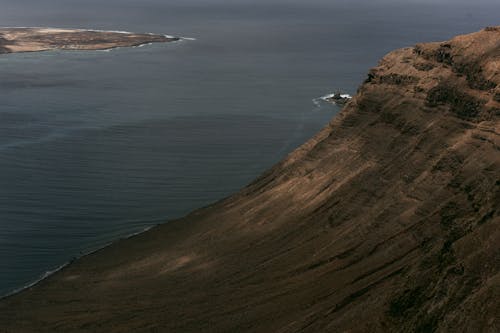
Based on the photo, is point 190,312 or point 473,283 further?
point 190,312

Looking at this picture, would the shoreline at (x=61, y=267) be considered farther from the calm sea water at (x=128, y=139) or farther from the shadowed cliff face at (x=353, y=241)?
the shadowed cliff face at (x=353, y=241)

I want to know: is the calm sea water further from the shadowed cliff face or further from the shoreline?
the shadowed cliff face

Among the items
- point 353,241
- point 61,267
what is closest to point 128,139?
point 61,267

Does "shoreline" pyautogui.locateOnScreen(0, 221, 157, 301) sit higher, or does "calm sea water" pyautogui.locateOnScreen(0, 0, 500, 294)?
"calm sea water" pyautogui.locateOnScreen(0, 0, 500, 294)

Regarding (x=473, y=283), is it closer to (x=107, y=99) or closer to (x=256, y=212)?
(x=256, y=212)

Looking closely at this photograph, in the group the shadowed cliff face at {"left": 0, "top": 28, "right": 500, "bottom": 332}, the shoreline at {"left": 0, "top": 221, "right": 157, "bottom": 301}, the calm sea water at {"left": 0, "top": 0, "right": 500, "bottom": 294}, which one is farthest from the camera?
the calm sea water at {"left": 0, "top": 0, "right": 500, "bottom": 294}

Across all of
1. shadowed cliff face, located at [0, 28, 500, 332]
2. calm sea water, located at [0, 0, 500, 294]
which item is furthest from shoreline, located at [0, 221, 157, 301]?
shadowed cliff face, located at [0, 28, 500, 332]

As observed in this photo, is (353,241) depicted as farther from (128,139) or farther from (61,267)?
(128,139)

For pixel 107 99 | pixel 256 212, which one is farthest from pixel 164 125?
pixel 256 212
